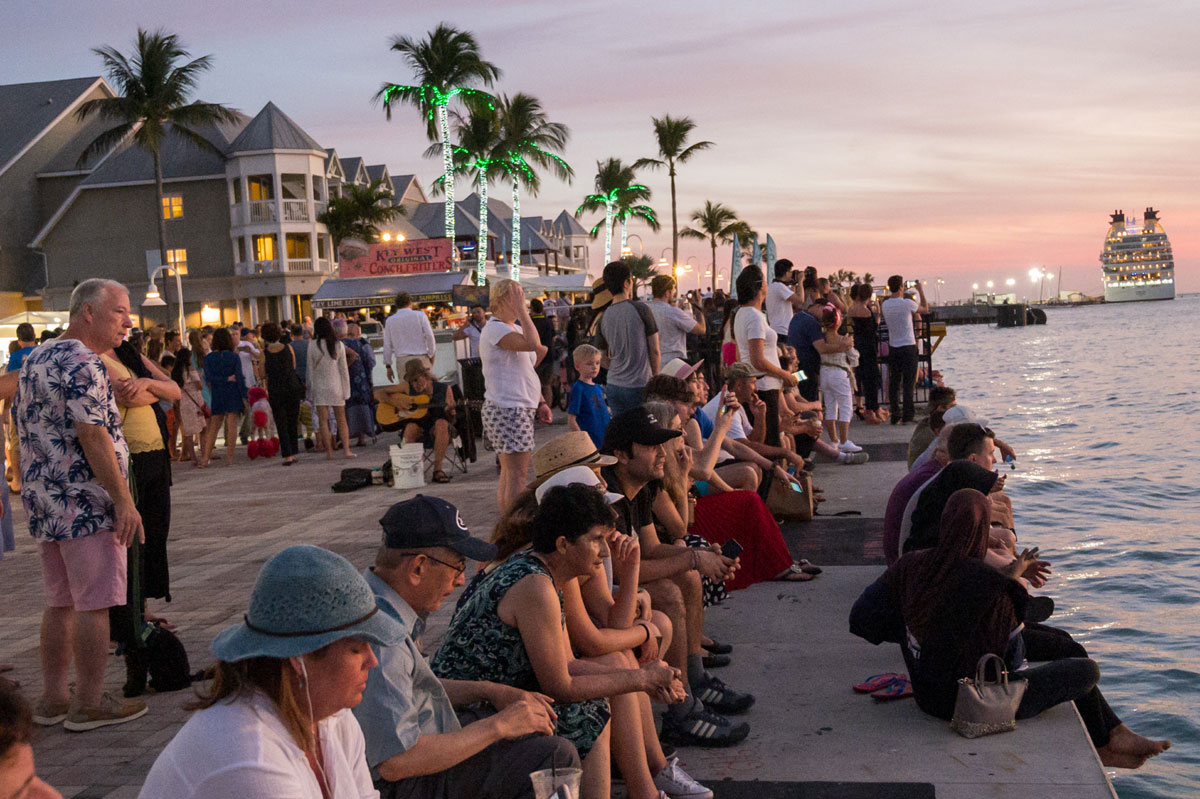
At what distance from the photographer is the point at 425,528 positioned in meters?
3.14

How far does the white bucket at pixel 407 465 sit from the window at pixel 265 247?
4061 cm

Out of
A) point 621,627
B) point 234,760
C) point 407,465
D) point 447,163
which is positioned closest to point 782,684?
point 621,627

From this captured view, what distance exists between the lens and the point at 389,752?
2.85 m

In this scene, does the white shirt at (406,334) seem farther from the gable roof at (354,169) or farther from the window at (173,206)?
the gable roof at (354,169)

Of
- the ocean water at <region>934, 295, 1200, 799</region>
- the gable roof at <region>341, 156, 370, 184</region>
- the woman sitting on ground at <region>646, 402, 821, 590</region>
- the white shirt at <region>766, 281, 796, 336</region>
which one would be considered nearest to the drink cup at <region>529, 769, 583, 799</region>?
the woman sitting on ground at <region>646, 402, 821, 590</region>

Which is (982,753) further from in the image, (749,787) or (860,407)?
(860,407)

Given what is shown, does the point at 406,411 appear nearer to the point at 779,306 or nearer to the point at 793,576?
the point at 779,306

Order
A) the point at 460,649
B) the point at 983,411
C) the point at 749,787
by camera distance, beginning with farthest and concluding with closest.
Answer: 1. the point at 983,411
2. the point at 749,787
3. the point at 460,649

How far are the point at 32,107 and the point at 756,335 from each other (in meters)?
52.3

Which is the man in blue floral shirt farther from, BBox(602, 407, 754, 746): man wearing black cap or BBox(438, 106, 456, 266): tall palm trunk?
BBox(438, 106, 456, 266): tall palm trunk

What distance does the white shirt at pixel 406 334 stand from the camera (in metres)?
13.7

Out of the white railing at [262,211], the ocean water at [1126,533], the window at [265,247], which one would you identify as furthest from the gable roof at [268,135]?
the ocean water at [1126,533]

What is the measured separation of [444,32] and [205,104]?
1053cm

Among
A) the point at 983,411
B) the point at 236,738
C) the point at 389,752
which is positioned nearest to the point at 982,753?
the point at 389,752
